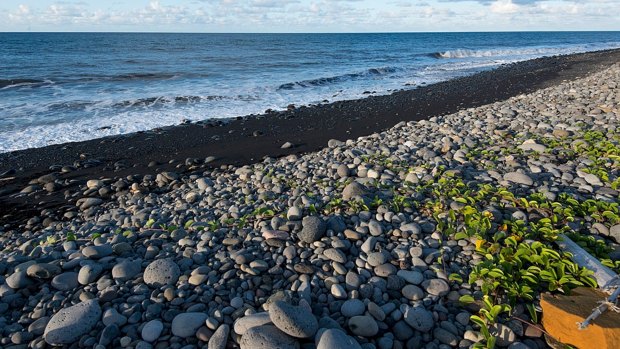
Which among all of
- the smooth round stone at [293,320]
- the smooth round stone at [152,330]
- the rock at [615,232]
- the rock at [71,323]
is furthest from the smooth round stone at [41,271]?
the rock at [615,232]

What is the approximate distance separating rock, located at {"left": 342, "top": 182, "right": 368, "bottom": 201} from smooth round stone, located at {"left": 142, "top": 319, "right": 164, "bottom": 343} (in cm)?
268

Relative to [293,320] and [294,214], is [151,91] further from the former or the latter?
[293,320]

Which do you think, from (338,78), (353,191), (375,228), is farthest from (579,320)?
(338,78)

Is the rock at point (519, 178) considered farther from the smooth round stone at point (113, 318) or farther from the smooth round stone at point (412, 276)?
the smooth round stone at point (113, 318)

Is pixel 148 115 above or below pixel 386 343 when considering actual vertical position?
below

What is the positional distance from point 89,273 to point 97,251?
441 millimetres

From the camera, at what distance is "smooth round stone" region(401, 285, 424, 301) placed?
322cm

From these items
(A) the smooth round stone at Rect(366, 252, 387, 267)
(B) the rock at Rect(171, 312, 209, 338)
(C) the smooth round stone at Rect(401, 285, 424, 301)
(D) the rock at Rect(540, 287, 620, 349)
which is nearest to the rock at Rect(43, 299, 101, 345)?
(B) the rock at Rect(171, 312, 209, 338)

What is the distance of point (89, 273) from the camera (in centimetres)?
355

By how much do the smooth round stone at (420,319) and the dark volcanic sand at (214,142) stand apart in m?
6.45

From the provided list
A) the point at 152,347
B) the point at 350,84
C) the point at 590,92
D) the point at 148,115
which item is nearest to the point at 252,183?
the point at 152,347

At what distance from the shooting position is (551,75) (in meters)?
21.1

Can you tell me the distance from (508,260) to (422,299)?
914 mm

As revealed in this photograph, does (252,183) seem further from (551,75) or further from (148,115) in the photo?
(551,75)
